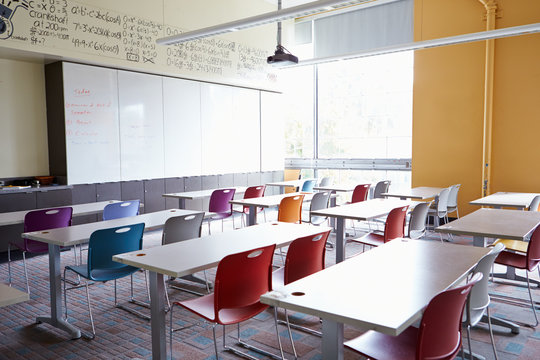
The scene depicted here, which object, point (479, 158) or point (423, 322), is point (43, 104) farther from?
point (479, 158)

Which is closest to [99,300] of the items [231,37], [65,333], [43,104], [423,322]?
[65,333]

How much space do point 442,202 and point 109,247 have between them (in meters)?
4.81

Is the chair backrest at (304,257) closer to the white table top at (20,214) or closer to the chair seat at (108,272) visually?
the chair seat at (108,272)

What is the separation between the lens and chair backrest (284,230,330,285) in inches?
109

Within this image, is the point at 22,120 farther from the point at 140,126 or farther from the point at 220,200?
the point at 220,200

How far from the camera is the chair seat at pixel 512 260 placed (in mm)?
3577

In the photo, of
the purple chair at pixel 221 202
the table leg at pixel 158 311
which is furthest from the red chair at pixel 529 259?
the purple chair at pixel 221 202

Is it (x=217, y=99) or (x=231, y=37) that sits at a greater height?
(x=231, y=37)

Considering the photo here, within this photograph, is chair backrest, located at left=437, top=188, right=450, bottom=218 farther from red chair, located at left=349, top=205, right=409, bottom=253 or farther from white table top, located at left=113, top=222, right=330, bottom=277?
white table top, located at left=113, top=222, right=330, bottom=277

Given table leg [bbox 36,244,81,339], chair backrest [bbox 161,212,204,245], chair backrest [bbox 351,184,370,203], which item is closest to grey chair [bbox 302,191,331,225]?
chair backrest [bbox 351,184,370,203]

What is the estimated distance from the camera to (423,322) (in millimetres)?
1734

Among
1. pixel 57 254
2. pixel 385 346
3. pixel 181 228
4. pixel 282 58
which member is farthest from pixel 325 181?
pixel 385 346

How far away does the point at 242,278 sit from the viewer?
253 centimetres

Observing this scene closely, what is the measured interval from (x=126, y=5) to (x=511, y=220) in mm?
6199
